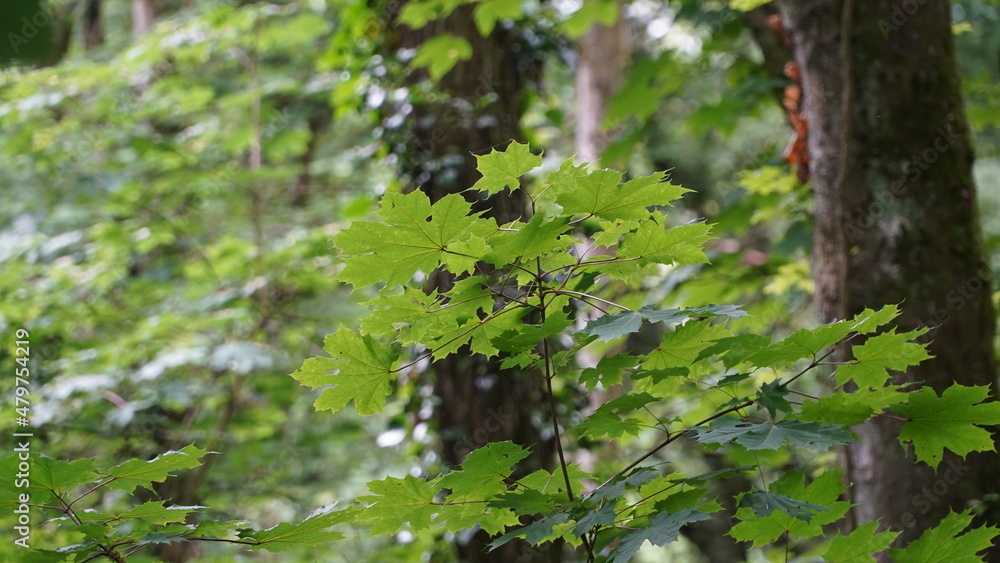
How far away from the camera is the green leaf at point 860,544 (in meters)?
1.04

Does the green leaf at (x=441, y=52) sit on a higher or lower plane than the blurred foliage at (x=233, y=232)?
higher

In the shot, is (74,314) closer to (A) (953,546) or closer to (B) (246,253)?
(B) (246,253)

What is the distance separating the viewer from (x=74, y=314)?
12.2 feet

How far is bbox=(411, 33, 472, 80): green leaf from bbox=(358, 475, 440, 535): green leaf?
1953 millimetres

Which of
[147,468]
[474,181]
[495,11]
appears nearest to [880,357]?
[147,468]

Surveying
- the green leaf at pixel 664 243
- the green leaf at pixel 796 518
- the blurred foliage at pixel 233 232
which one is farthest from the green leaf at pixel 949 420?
the blurred foliage at pixel 233 232

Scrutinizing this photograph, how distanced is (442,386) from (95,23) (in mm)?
5991

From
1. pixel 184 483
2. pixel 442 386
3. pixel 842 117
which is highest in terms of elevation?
pixel 842 117

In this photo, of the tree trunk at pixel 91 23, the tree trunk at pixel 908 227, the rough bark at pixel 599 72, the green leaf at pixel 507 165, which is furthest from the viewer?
the tree trunk at pixel 91 23

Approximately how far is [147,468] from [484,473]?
0.43m

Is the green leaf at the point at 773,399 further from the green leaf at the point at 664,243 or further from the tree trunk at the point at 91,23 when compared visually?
the tree trunk at the point at 91,23

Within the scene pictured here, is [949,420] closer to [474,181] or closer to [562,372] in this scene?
[562,372]

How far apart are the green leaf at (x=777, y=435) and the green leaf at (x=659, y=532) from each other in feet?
0.28

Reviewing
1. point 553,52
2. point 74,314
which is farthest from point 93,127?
point 553,52
